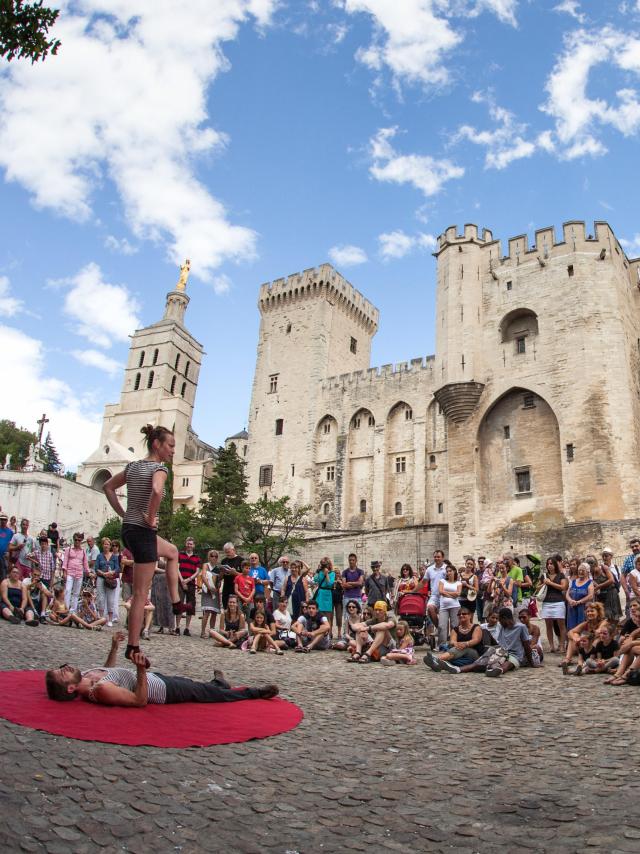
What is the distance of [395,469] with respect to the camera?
1747 inches

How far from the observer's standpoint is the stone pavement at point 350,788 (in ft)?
10.6

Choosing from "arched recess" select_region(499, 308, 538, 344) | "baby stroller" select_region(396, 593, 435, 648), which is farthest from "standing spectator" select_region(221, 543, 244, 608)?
"arched recess" select_region(499, 308, 538, 344)

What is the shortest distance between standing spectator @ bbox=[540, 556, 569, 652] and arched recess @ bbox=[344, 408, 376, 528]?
3214 centimetres

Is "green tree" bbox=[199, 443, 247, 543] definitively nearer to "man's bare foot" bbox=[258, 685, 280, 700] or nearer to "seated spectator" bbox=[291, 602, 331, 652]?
"seated spectator" bbox=[291, 602, 331, 652]

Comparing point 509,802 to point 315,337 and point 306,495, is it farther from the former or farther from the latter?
point 315,337

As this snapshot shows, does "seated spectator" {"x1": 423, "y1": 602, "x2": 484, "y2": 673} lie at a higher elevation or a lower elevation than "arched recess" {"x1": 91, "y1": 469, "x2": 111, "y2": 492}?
lower

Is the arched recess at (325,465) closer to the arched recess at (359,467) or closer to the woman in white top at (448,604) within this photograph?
the arched recess at (359,467)

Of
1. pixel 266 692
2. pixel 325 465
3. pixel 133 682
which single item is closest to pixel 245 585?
pixel 266 692

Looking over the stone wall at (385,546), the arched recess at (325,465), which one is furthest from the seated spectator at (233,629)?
the arched recess at (325,465)

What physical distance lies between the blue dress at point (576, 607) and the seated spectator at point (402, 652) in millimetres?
2773

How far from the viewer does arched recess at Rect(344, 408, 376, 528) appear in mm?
44812

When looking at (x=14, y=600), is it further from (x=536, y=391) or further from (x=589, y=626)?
(x=536, y=391)

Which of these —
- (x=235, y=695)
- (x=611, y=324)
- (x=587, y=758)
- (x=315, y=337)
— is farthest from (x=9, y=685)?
(x=315, y=337)

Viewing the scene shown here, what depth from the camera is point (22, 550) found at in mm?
13531
